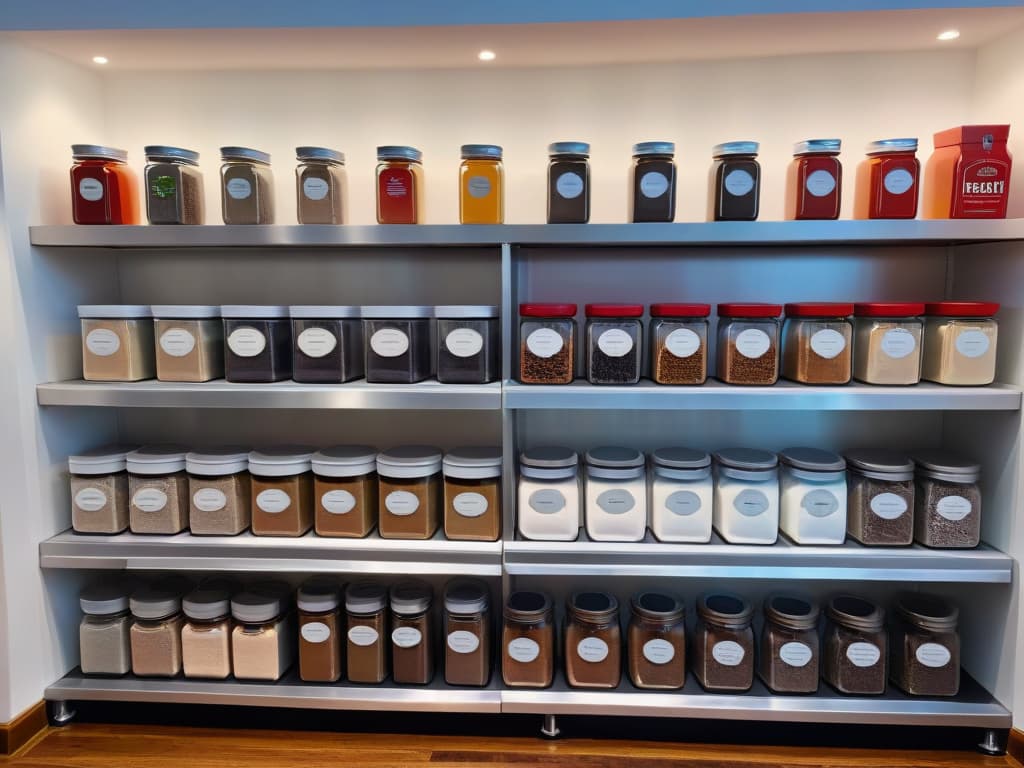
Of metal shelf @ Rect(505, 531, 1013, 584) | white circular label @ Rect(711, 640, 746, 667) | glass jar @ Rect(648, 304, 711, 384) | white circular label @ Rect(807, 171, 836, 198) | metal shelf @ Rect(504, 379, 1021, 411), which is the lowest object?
white circular label @ Rect(711, 640, 746, 667)

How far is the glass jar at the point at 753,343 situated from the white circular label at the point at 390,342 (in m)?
0.78

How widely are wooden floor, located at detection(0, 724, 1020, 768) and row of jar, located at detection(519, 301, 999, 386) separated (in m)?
0.92

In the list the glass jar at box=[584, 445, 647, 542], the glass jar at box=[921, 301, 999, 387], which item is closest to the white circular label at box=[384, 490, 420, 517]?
the glass jar at box=[584, 445, 647, 542]

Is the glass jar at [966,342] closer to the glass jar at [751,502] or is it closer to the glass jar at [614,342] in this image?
the glass jar at [751,502]

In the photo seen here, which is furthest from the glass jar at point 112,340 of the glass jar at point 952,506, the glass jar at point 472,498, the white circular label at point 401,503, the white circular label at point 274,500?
the glass jar at point 952,506

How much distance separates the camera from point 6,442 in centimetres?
165

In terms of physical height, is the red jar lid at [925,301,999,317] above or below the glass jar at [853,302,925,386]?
above

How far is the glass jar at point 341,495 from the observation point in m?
1.72

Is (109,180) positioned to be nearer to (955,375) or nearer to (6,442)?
(6,442)

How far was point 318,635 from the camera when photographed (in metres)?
1.76

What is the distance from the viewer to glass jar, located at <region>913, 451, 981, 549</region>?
1.64m

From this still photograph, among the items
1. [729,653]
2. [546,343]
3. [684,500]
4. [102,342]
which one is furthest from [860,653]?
[102,342]

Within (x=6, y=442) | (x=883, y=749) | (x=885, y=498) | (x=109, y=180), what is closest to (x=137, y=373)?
(x=6, y=442)

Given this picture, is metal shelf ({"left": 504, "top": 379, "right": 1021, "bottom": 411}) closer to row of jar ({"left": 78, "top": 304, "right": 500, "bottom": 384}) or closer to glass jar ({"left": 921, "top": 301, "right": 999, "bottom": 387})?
glass jar ({"left": 921, "top": 301, "right": 999, "bottom": 387})
